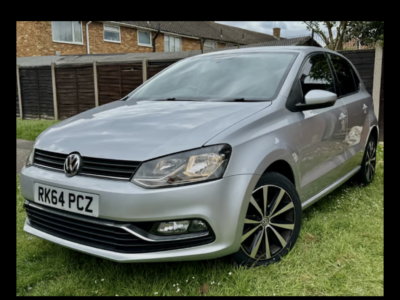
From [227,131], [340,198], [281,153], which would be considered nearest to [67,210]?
[227,131]

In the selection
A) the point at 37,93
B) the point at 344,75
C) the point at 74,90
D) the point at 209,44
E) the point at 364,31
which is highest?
the point at 209,44

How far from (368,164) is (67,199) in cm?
359

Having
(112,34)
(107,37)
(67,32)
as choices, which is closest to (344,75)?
(67,32)

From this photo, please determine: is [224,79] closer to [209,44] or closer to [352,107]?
[352,107]

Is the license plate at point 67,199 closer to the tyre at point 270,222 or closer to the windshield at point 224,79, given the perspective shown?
the tyre at point 270,222

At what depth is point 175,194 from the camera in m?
1.98

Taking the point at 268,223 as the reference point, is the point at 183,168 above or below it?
above

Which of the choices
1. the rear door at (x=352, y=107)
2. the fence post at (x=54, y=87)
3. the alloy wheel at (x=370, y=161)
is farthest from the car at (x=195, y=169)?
the fence post at (x=54, y=87)

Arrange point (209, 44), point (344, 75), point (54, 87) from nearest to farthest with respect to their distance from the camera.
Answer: point (344, 75) < point (54, 87) < point (209, 44)

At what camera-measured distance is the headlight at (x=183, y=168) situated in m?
2.01

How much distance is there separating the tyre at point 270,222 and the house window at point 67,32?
19.0 metres

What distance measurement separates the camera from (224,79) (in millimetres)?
3113

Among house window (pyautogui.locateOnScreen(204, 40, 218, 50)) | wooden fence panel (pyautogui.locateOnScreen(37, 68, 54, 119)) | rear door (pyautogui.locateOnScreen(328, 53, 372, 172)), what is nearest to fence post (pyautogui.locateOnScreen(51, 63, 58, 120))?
wooden fence panel (pyautogui.locateOnScreen(37, 68, 54, 119))

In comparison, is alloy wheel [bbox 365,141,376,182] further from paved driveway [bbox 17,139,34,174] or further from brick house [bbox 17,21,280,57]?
brick house [bbox 17,21,280,57]
